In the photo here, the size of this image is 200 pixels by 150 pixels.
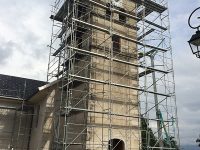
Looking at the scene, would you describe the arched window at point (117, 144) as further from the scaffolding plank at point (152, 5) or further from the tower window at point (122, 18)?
the scaffolding plank at point (152, 5)

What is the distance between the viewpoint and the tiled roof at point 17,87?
63.4 feet

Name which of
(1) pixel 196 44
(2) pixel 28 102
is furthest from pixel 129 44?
(1) pixel 196 44

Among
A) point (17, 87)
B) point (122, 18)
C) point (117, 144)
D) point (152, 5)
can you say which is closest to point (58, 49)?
point (17, 87)

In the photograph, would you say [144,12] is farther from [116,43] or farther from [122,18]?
[116,43]

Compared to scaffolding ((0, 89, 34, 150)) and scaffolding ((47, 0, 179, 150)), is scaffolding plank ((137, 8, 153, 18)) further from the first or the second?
scaffolding ((0, 89, 34, 150))

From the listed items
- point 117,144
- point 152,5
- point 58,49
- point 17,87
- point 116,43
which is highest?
point 152,5

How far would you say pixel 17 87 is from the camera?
20688 millimetres

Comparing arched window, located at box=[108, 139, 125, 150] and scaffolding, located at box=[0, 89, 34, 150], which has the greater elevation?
scaffolding, located at box=[0, 89, 34, 150]

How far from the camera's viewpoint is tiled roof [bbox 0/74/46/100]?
1931 cm

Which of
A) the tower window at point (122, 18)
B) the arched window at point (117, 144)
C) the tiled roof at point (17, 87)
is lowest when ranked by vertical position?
the arched window at point (117, 144)

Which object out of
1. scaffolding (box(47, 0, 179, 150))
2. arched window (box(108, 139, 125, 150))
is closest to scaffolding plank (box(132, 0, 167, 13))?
scaffolding (box(47, 0, 179, 150))

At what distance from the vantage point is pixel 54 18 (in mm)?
21141

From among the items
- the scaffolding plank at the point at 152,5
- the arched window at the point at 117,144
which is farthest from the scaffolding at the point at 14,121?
the scaffolding plank at the point at 152,5

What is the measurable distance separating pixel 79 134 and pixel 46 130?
2.42 metres
